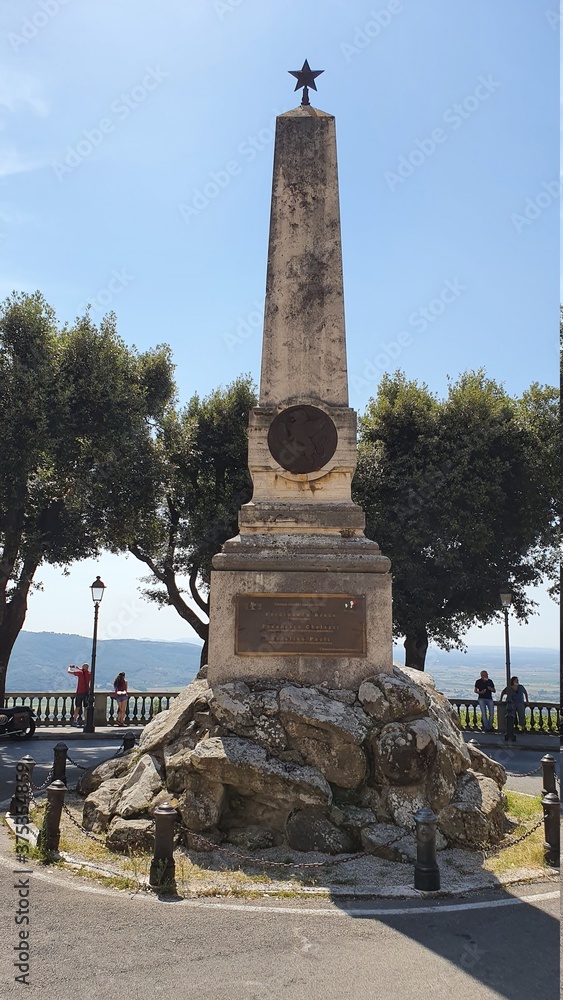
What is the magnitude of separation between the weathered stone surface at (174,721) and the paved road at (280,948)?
2525 millimetres

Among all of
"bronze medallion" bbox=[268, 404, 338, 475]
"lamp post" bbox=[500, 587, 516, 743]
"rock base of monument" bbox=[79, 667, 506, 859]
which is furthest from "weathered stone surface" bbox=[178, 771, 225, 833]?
"lamp post" bbox=[500, 587, 516, 743]

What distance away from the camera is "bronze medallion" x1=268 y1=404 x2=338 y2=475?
1077 centimetres

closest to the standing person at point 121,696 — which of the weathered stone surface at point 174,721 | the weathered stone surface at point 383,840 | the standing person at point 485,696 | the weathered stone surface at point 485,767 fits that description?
the standing person at point 485,696

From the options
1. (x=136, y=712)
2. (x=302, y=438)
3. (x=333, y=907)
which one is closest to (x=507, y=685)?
(x=136, y=712)

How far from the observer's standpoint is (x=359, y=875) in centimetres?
708

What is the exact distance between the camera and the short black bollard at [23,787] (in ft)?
29.0

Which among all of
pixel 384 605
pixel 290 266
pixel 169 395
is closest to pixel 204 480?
pixel 169 395

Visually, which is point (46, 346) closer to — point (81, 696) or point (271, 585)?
point (81, 696)

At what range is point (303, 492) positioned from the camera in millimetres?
10719

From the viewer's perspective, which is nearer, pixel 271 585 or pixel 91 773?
pixel 271 585

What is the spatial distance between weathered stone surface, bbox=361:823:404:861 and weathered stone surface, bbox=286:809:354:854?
0.23 m

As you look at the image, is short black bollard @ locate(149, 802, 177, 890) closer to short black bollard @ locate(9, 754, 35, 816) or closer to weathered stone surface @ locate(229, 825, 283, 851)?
weathered stone surface @ locate(229, 825, 283, 851)

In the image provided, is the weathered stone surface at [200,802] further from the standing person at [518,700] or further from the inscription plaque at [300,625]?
the standing person at [518,700]

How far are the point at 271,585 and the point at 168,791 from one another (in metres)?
2.92
